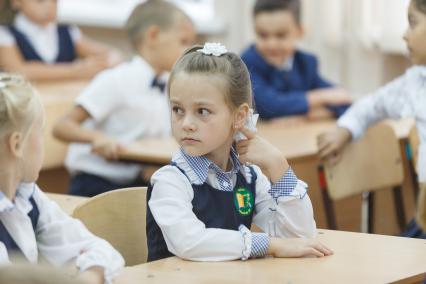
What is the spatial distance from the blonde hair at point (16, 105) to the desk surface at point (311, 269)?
1.25ft

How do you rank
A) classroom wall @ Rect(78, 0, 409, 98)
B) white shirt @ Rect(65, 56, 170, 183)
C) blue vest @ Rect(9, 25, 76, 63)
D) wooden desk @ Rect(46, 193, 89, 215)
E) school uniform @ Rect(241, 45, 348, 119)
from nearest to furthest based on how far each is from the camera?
1. wooden desk @ Rect(46, 193, 89, 215)
2. white shirt @ Rect(65, 56, 170, 183)
3. school uniform @ Rect(241, 45, 348, 119)
4. blue vest @ Rect(9, 25, 76, 63)
5. classroom wall @ Rect(78, 0, 409, 98)

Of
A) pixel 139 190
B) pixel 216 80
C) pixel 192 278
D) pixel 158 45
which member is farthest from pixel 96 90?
pixel 192 278

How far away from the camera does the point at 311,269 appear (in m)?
1.96

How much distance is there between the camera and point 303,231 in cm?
218

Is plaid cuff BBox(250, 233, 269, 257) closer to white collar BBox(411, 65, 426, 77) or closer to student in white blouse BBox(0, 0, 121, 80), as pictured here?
white collar BBox(411, 65, 426, 77)

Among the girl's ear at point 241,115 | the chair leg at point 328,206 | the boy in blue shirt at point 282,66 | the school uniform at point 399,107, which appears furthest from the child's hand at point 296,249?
the boy in blue shirt at point 282,66

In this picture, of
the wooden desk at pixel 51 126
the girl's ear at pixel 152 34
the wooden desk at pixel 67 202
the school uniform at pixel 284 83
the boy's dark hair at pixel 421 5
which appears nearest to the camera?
the wooden desk at pixel 67 202

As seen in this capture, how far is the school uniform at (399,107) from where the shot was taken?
2.97 metres

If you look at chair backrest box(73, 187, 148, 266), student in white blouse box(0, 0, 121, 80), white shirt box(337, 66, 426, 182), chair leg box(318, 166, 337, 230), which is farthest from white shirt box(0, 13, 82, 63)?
chair backrest box(73, 187, 148, 266)

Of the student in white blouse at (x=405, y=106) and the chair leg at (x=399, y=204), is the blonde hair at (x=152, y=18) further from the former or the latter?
the chair leg at (x=399, y=204)

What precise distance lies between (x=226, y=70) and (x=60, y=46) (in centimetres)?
327

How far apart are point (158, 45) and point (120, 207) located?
1521mm

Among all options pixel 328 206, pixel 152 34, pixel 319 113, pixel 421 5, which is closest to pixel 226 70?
pixel 421 5

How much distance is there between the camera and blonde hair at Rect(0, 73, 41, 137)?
5.72 feet
